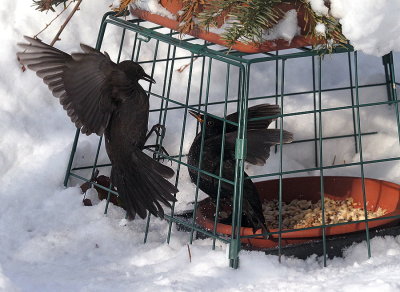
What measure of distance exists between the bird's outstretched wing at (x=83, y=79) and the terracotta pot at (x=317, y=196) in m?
0.70

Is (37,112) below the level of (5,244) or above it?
above

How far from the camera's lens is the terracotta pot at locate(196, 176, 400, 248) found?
12.6ft

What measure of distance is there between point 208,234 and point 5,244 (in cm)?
95

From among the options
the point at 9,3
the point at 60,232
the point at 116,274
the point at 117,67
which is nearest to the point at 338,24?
the point at 117,67

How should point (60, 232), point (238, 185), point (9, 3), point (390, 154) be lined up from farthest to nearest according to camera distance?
point (9, 3), point (390, 154), point (60, 232), point (238, 185)

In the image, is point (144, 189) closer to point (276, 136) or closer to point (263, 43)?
point (276, 136)

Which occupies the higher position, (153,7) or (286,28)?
(153,7)

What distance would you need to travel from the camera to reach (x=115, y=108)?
4.03 m

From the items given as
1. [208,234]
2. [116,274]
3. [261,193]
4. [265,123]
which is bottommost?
[116,274]

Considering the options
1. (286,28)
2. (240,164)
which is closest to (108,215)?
(240,164)

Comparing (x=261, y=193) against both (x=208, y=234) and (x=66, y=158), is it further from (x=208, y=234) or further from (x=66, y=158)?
(x=66, y=158)

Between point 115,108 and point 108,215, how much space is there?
62 cm

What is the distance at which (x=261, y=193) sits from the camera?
448cm

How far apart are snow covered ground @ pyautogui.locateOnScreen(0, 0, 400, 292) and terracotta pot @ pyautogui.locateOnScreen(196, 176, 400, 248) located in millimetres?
113
